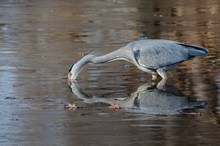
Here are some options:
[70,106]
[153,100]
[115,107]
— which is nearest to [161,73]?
[153,100]

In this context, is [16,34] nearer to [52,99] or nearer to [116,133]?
[52,99]

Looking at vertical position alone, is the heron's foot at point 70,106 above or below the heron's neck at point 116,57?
below

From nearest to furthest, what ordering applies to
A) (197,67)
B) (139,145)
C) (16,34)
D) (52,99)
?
(139,145), (52,99), (197,67), (16,34)

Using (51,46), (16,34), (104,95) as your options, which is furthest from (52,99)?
(16,34)

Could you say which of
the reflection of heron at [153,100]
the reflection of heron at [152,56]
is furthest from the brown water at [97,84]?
the reflection of heron at [152,56]

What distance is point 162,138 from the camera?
→ 8.34 meters

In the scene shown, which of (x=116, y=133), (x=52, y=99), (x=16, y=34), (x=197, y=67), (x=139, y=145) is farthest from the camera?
(x=16, y=34)

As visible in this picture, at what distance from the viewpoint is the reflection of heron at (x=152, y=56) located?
12055mm

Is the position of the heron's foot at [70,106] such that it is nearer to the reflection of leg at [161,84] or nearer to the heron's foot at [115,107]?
the heron's foot at [115,107]

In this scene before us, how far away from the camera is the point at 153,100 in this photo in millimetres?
10672

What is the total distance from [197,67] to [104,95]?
2.86m

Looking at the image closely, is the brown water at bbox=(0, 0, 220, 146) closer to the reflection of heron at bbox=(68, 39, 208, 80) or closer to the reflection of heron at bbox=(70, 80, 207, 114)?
the reflection of heron at bbox=(70, 80, 207, 114)

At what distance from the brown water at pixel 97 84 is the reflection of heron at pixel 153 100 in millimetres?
25

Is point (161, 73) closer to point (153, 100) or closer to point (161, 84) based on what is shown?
point (161, 84)
